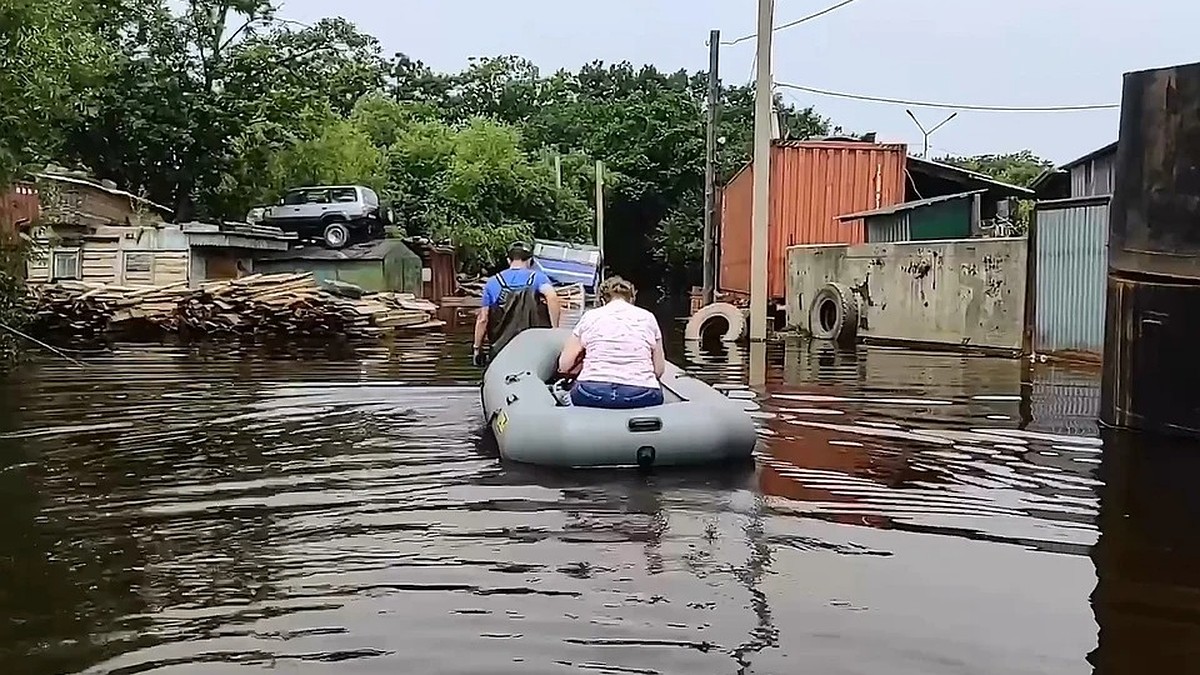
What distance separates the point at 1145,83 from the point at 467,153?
38658 mm

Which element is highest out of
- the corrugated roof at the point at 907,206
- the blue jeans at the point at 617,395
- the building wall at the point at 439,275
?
the corrugated roof at the point at 907,206

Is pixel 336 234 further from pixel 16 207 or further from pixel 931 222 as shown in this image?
pixel 16 207

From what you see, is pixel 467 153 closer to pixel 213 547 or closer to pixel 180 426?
pixel 180 426

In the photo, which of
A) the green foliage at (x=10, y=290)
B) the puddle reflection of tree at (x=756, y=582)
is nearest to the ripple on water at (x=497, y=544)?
the puddle reflection of tree at (x=756, y=582)

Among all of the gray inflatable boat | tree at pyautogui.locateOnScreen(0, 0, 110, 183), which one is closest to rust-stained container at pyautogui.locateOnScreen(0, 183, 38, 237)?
tree at pyautogui.locateOnScreen(0, 0, 110, 183)

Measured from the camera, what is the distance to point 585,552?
6.60 m

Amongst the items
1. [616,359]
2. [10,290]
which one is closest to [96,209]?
[10,290]

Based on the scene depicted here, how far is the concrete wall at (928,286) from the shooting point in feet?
64.5

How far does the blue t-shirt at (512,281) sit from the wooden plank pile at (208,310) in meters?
13.4

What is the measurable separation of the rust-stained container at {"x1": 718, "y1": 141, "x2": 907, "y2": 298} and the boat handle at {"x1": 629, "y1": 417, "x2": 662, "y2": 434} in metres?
18.5

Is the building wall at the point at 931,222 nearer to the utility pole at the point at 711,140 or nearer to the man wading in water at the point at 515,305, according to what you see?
the utility pole at the point at 711,140

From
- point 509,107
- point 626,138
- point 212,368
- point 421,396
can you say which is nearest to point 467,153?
point 626,138

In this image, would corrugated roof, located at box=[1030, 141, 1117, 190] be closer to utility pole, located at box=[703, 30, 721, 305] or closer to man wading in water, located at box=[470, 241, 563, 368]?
utility pole, located at box=[703, 30, 721, 305]

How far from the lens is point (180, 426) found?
1142cm
